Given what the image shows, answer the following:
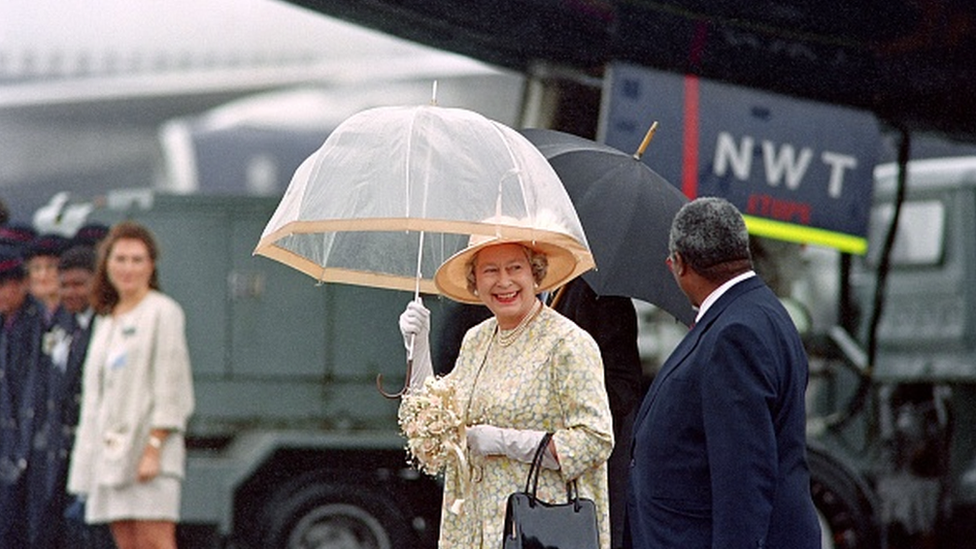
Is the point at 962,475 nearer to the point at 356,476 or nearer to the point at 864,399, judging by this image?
the point at 864,399

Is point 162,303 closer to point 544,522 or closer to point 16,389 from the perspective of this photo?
point 16,389

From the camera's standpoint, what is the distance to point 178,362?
652cm

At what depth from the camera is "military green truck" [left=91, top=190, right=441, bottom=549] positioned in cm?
686

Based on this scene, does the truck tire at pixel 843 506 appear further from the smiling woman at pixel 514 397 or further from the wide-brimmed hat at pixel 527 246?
the smiling woman at pixel 514 397

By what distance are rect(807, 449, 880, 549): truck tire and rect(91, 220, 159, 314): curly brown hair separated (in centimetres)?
311

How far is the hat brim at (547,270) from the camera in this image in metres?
4.09

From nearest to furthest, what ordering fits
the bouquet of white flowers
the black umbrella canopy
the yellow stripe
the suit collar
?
1. the suit collar
2. the bouquet of white flowers
3. the black umbrella canopy
4. the yellow stripe

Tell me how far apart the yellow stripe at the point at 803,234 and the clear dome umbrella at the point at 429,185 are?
2.66m

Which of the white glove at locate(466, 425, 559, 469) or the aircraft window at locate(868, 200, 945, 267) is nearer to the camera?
the white glove at locate(466, 425, 559, 469)

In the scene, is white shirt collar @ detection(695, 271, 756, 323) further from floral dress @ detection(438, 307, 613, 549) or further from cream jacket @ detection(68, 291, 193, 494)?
cream jacket @ detection(68, 291, 193, 494)

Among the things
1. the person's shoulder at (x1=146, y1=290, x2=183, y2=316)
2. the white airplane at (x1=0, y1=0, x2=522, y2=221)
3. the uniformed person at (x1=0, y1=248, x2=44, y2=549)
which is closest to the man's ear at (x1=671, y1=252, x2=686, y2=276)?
the white airplane at (x1=0, y1=0, x2=522, y2=221)

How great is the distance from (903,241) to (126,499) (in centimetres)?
444

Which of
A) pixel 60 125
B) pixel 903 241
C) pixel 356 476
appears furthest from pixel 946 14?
pixel 60 125

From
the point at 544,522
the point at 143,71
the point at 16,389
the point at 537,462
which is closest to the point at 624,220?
the point at 537,462
